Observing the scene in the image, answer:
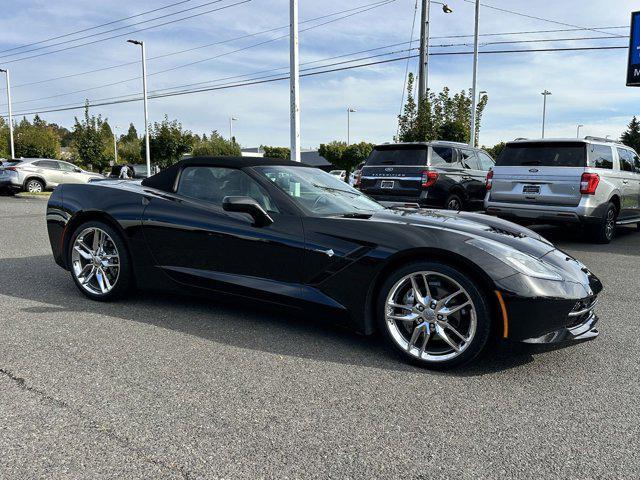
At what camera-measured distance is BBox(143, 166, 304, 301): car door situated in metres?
3.92

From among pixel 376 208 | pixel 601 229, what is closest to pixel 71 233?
pixel 376 208

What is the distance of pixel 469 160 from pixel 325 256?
29.3ft

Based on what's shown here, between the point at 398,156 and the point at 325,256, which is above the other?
the point at 398,156

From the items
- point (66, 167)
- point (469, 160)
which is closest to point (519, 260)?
point (469, 160)

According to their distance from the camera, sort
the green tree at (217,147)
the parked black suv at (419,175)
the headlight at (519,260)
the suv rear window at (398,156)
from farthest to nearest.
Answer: the green tree at (217,147) → the suv rear window at (398,156) → the parked black suv at (419,175) → the headlight at (519,260)

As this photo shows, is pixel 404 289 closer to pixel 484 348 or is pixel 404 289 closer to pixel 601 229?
pixel 484 348

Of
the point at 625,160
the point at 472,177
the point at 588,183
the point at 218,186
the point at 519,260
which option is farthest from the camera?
the point at 472,177

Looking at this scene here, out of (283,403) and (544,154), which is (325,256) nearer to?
(283,403)

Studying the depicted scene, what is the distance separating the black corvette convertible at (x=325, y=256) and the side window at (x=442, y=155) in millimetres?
6068

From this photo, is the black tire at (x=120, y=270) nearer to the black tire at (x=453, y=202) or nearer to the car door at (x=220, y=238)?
the car door at (x=220, y=238)

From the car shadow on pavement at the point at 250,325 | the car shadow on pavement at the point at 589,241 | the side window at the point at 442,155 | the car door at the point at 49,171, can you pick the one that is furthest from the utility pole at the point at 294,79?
the car door at the point at 49,171

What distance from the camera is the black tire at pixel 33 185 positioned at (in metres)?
21.0

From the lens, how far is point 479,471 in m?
2.28

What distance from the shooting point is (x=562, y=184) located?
8977mm
